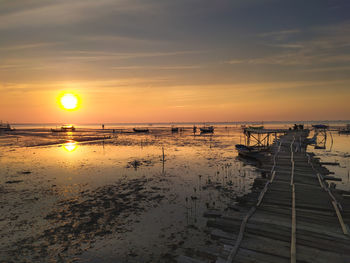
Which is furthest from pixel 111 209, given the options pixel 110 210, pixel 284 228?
pixel 284 228

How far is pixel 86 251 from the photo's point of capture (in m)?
9.61

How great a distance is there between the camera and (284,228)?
27.0ft

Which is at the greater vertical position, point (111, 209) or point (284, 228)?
point (284, 228)

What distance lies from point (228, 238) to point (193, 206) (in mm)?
6592

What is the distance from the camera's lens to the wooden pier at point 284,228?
6.86m

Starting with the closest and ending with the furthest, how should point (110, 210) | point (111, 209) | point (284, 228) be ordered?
point (284, 228)
point (110, 210)
point (111, 209)

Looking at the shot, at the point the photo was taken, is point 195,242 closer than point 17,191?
Yes

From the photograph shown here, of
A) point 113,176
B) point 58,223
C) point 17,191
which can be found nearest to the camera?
point 58,223

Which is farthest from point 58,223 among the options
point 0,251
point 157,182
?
point 157,182

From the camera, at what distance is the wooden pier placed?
22.5 feet

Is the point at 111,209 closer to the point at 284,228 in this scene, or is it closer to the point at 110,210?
the point at 110,210

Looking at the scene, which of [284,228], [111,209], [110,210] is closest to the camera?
[284,228]

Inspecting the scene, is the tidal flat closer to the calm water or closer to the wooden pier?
the calm water

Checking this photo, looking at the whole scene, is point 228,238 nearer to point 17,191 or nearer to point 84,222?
point 84,222
